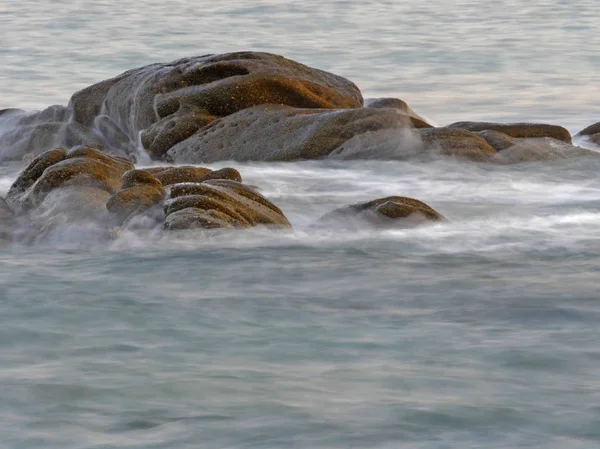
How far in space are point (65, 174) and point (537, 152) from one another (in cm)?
567

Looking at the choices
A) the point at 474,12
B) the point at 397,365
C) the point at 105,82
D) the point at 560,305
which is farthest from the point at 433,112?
the point at 474,12

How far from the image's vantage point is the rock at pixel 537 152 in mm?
14102

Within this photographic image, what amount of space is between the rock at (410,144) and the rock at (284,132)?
96 millimetres

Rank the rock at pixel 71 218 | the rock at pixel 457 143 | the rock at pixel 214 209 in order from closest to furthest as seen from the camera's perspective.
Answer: the rock at pixel 214 209 < the rock at pixel 71 218 < the rock at pixel 457 143

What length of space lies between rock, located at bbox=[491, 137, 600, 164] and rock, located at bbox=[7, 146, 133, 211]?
443 cm

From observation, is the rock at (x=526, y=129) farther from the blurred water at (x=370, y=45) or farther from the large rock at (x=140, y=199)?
the large rock at (x=140, y=199)

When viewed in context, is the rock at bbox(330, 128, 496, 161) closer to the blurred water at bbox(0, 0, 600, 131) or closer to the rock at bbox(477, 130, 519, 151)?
the rock at bbox(477, 130, 519, 151)

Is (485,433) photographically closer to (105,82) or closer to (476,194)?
(476,194)

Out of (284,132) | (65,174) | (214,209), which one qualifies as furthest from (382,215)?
(284,132)

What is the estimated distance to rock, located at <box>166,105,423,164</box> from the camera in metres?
14.4

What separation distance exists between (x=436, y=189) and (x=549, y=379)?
21.3ft

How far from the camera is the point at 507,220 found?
36.2 ft

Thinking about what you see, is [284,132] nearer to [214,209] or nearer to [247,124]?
[247,124]

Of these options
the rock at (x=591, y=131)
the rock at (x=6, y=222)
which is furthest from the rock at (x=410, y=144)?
the rock at (x=6, y=222)
